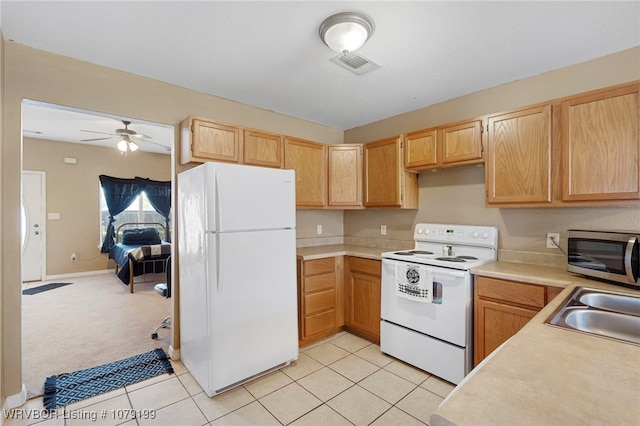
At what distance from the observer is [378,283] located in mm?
2994

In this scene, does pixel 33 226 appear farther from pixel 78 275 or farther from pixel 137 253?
pixel 137 253

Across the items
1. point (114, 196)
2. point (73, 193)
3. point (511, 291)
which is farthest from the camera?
point (114, 196)

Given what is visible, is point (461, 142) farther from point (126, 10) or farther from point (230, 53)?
point (126, 10)

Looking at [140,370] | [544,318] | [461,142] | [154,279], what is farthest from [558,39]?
[154,279]

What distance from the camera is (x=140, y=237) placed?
6.08m

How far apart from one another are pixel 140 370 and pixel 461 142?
345 centimetres

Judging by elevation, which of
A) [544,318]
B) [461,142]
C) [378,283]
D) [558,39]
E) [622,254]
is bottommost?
[378,283]

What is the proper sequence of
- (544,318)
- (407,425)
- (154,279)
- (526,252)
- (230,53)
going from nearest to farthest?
(544,318), (407,425), (230,53), (526,252), (154,279)

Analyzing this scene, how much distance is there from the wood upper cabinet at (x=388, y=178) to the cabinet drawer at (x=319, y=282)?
0.97 m

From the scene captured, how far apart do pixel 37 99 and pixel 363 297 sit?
3.20 metres

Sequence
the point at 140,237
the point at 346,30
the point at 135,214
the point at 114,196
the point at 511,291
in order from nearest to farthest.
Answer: the point at 346,30 < the point at 511,291 < the point at 140,237 < the point at 114,196 < the point at 135,214

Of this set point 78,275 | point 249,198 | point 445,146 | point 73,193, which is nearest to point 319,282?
point 249,198

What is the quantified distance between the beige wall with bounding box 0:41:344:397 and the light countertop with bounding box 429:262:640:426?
2.77 metres

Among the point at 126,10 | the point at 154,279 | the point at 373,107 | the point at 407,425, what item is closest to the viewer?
the point at 126,10
